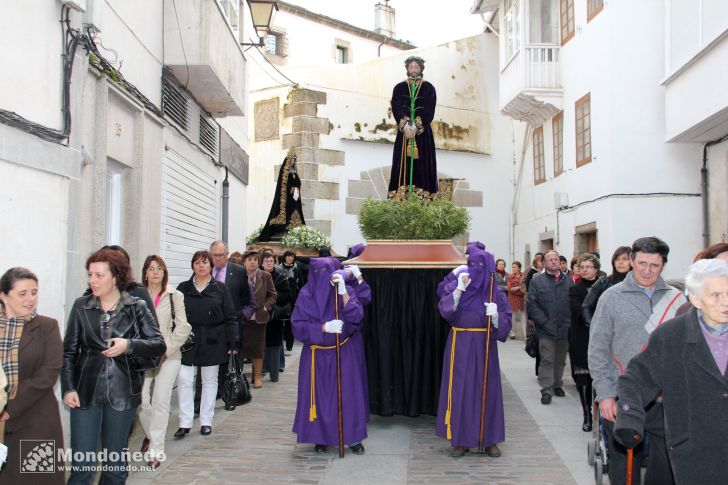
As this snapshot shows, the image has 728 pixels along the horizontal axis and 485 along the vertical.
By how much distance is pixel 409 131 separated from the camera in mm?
9430

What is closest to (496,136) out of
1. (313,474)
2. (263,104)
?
(263,104)

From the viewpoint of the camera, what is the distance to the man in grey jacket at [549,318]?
890cm

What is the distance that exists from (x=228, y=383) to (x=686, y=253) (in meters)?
8.87

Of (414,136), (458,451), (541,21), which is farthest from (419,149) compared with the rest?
(541,21)

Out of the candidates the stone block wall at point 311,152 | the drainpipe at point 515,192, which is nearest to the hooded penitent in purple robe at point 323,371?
the stone block wall at point 311,152

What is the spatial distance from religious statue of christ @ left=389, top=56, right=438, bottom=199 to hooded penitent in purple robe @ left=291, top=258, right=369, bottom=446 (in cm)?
300

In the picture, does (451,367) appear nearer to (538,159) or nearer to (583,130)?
(583,130)

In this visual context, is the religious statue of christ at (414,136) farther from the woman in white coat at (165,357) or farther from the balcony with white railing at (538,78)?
the balcony with white railing at (538,78)

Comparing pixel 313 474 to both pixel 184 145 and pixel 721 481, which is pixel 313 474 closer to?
pixel 721 481

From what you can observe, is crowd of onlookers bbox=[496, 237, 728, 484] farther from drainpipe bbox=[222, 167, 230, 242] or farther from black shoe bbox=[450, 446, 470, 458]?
drainpipe bbox=[222, 167, 230, 242]

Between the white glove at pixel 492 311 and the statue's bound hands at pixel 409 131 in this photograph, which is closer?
the white glove at pixel 492 311

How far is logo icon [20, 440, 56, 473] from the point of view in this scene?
4000mm

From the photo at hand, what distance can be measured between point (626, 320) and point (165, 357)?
3.71m

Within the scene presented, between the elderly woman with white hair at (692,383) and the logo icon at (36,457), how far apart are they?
122 inches
